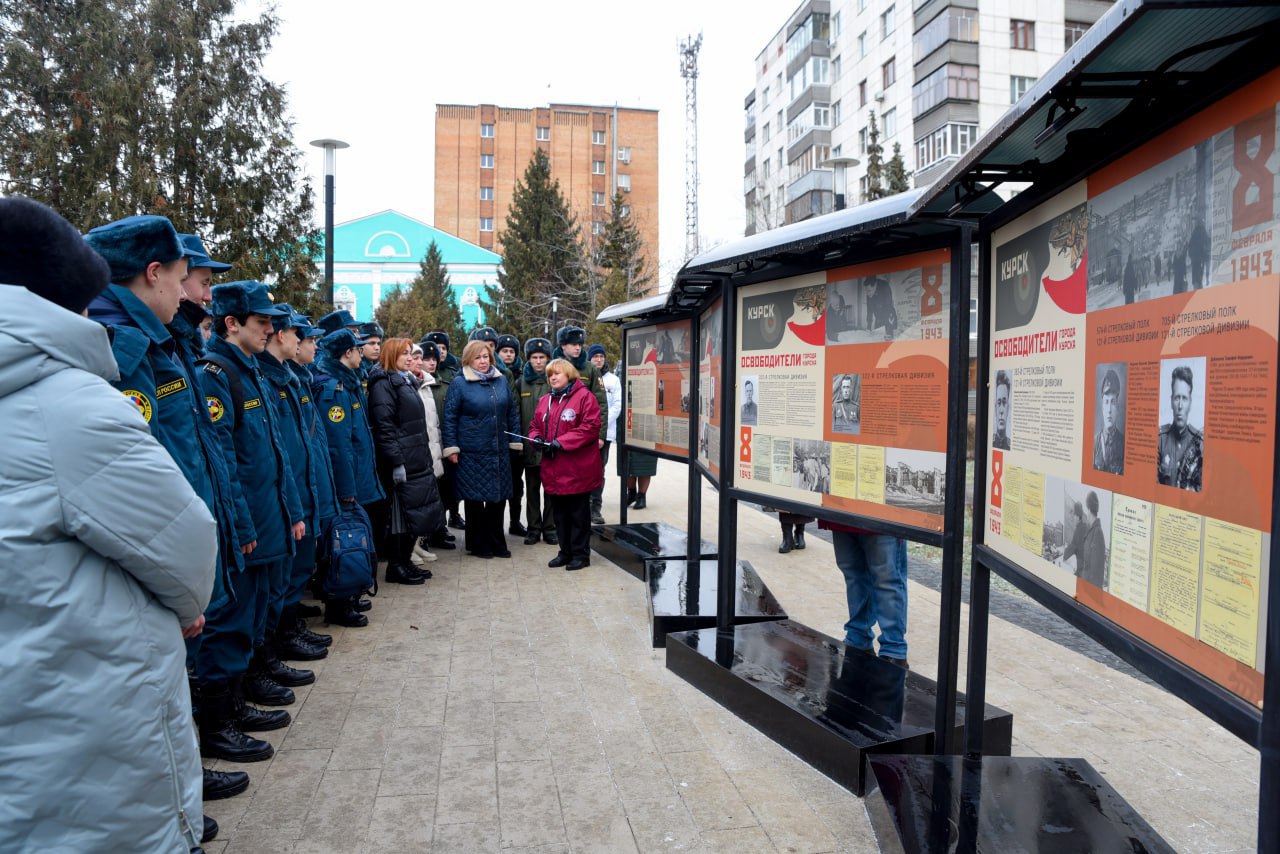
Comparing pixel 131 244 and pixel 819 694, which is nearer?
pixel 131 244

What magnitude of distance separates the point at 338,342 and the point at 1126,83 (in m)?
5.29

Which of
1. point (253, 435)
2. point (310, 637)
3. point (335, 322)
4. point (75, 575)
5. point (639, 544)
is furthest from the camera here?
point (639, 544)

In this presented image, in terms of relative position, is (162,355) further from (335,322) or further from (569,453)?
(569,453)

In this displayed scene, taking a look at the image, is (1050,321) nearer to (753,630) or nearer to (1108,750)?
(1108,750)

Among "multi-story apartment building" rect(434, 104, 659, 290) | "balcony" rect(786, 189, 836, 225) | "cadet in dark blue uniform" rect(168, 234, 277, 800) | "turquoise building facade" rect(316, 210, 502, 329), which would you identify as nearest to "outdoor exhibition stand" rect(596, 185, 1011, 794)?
"cadet in dark blue uniform" rect(168, 234, 277, 800)

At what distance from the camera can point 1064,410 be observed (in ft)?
8.16

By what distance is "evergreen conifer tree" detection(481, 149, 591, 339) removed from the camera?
1925 inches

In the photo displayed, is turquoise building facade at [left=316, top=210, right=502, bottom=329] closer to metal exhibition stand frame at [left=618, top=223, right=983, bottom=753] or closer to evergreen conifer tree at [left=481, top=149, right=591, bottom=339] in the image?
evergreen conifer tree at [left=481, top=149, right=591, bottom=339]

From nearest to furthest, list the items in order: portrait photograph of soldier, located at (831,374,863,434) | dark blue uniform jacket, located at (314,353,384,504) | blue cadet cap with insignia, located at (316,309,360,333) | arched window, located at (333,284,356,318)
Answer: portrait photograph of soldier, located at (831,374,863,434) < dark blue uniform jacket, located at (314,353,384,504) < blue cadet cap with insignia, located at (316,309,360,333) < arched window, located at (333,284,356,318)

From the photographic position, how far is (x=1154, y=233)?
204 cm

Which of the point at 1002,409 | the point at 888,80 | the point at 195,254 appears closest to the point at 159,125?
the point at 195,254

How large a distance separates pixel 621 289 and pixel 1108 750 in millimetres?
29094

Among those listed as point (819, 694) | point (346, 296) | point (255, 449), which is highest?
point (346, 296)

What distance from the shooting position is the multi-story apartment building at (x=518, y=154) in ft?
254
